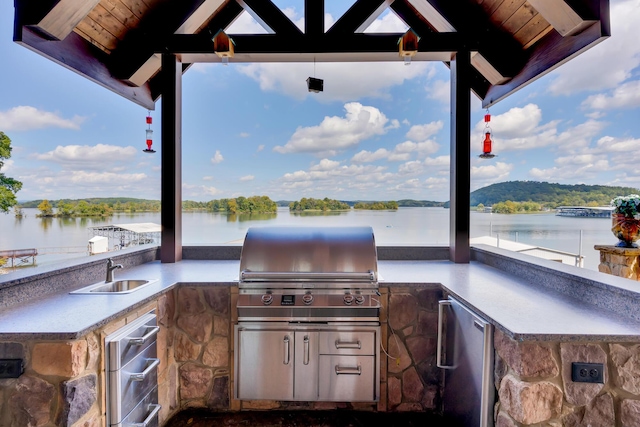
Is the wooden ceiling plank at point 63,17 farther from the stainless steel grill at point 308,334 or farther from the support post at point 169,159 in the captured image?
the stainless steel grill at point 308,334

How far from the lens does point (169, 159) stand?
276 cm

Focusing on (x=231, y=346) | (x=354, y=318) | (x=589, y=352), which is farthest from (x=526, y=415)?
(x=231, y=346)

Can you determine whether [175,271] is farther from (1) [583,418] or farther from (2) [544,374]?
(1) [583,418]

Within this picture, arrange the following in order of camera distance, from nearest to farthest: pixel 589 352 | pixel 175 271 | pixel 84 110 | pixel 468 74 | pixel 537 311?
pixel 589 352
pixel 537 311
pixel 175 271
pixel 468 74
pixel 84 110

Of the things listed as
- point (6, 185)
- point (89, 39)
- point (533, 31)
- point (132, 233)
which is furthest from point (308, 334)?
point (533, 31)

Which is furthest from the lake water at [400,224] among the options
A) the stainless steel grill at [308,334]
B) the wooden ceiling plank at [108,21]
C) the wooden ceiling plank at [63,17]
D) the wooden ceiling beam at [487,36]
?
the wooden ceiling plank at [108,21]

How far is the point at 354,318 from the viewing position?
2062 mm

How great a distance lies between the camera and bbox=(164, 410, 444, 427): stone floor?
208 centimetres

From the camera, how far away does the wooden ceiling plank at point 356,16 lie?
2.61m

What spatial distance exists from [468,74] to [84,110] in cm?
381

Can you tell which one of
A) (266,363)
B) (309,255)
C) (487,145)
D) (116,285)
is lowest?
(266,363)

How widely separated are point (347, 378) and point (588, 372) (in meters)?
1.30

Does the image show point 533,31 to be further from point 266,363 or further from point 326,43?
point 266,363

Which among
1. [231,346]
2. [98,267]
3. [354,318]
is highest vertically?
[98,267]
